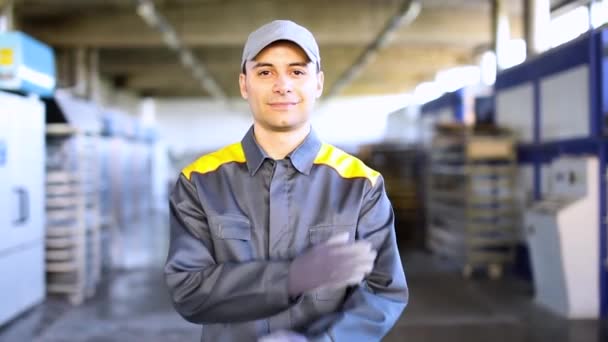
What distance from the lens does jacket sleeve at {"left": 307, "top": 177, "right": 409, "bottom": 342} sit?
1.38 metres

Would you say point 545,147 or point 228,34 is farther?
point 228,34

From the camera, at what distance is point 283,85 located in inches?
56.4

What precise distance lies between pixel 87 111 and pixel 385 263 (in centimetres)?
595

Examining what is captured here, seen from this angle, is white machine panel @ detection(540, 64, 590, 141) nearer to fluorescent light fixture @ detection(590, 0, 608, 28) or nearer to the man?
fluorescent light fixture @ detection(590, 0, 608, 28)

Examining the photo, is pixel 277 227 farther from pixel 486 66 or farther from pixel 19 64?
pixel 486 66

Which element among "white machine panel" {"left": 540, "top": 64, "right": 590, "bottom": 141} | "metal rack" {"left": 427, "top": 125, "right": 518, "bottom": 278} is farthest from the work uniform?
"metal rack" {"left": 427, "top": 125, "right": 518, "bottom": 278}

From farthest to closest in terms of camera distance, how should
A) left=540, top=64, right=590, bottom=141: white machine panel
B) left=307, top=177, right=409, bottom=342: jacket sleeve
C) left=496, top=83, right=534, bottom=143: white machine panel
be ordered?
left=496, top=83, right=534, bottom=143: white machine panel < left=540, top=64, right=590, bottom=141: white machine panel < left=307, top=177, right=409, bottom=342: jacket sleeve

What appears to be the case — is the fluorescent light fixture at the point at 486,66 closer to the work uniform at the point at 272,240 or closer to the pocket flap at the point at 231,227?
the work uniform at the point at 272,240

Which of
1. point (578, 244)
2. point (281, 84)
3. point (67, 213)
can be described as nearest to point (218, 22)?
point (67, 213)

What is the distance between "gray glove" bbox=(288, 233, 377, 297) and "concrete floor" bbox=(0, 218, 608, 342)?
3571 mm

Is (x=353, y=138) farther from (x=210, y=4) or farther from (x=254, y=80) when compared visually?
(x=254, y=80)

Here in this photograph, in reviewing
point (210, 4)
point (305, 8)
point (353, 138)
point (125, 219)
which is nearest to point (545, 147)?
point (305, 8)

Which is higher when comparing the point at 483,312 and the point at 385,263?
the point at 385,263

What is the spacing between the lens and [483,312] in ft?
17.6
